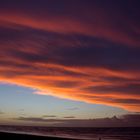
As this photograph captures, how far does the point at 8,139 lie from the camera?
18219 millimetres

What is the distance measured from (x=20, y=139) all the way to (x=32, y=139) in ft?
3.90

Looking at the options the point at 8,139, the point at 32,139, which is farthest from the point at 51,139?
the point at 8,139

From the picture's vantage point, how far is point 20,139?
19219mm

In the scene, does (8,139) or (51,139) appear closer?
(8,139)

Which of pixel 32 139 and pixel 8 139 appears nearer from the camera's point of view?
pixel 8 139

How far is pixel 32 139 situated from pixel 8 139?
7.74 ft

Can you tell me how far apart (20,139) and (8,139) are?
1172 millimetres

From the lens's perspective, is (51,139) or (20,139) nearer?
(20,139)

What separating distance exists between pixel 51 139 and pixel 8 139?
398 cm

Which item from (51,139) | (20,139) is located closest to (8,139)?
(20,139)

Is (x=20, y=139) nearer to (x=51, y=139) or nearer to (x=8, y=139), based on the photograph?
(x=8, y=139)

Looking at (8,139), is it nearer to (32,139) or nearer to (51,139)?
(32,139)

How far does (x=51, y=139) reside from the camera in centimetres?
2130
